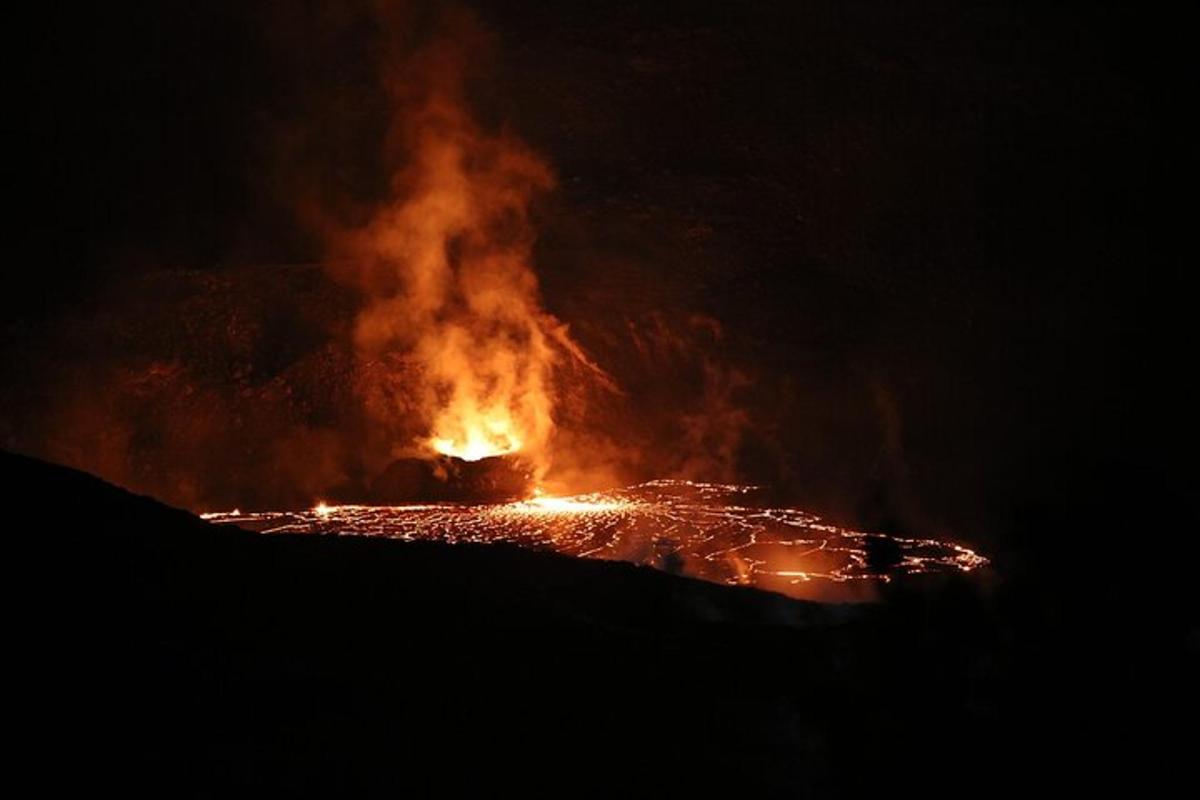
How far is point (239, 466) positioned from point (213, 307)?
3.22 m

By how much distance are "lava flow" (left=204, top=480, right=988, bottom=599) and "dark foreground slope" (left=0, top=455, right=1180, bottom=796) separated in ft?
17.1

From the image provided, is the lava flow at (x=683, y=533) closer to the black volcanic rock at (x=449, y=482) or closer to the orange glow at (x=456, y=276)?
the black volcanic rock at (x=449, y=482)

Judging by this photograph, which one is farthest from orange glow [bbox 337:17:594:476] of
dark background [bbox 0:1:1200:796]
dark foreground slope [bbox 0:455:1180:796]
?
dark foreground slope [bbox 0:455:1180:796]

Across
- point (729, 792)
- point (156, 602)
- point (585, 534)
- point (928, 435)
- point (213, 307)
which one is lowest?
point (729, 792)

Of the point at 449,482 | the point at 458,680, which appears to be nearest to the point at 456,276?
the point at 449,482

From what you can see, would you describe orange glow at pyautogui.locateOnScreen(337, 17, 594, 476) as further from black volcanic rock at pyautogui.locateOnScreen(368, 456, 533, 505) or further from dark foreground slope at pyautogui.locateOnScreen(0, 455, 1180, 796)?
dark foreground slope at pyautogui.locateOnScreen(0, 455, 1180, 796)

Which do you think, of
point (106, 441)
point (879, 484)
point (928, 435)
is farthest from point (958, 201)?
point (106, 441)

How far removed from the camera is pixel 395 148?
19.8 meters

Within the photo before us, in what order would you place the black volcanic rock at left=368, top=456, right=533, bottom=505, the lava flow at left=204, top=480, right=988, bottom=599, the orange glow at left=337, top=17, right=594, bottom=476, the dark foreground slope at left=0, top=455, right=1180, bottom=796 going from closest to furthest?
the dark foreground slope at left=0, top=455, right=1180, bottom=796 → the lava flow at left=204, top=480, right=988, bottom=599 → the black volcanic rock at left=368, top=456, right=533, bottom=505 → the orange glow at left=337, top=17, right=594, bottom=476

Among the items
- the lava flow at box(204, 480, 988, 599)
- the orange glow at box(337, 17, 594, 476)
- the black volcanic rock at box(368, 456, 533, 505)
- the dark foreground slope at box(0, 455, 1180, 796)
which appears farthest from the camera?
the orange glow at box(337, 17, 594, 476)

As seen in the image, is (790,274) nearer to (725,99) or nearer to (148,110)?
(725,99)

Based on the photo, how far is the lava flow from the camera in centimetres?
1223


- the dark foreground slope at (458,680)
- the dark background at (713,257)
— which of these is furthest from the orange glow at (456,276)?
the dark foreground slope at (458,680)

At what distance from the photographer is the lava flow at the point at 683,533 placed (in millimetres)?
12227
